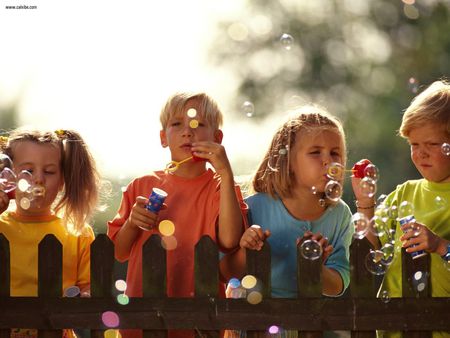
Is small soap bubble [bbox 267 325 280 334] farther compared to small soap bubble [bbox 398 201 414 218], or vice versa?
small soap bubble [bbox 398 201 414 218]

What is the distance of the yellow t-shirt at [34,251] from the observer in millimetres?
4551

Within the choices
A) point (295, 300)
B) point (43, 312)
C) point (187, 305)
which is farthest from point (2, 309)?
point (295, 300)

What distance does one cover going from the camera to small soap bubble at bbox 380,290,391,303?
4098 millimetres

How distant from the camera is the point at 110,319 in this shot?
4.17 metres

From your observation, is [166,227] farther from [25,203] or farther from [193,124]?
[25,203]

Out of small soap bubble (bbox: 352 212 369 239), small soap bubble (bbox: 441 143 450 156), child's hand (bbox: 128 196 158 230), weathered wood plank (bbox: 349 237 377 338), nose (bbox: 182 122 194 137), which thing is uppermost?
nose (bbox: 182 122 194 137)

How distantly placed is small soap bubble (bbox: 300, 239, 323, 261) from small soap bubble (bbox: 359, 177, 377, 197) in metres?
0.48

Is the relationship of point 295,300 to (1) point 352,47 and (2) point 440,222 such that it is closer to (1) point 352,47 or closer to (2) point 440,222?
(2) point 440,222

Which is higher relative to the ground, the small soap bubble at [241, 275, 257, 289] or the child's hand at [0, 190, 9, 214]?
the child's hand at [0, 190, 9, 214]

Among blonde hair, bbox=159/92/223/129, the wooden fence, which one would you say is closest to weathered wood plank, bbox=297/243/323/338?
the wooden fence

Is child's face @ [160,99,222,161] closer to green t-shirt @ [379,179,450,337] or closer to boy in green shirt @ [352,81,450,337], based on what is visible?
boy in green shirt @ [352,81,450,337]

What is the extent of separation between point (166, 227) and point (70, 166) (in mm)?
659

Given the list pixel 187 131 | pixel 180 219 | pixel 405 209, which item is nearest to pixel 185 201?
pixel 180 219

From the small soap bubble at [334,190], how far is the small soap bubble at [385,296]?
51 centimetres
